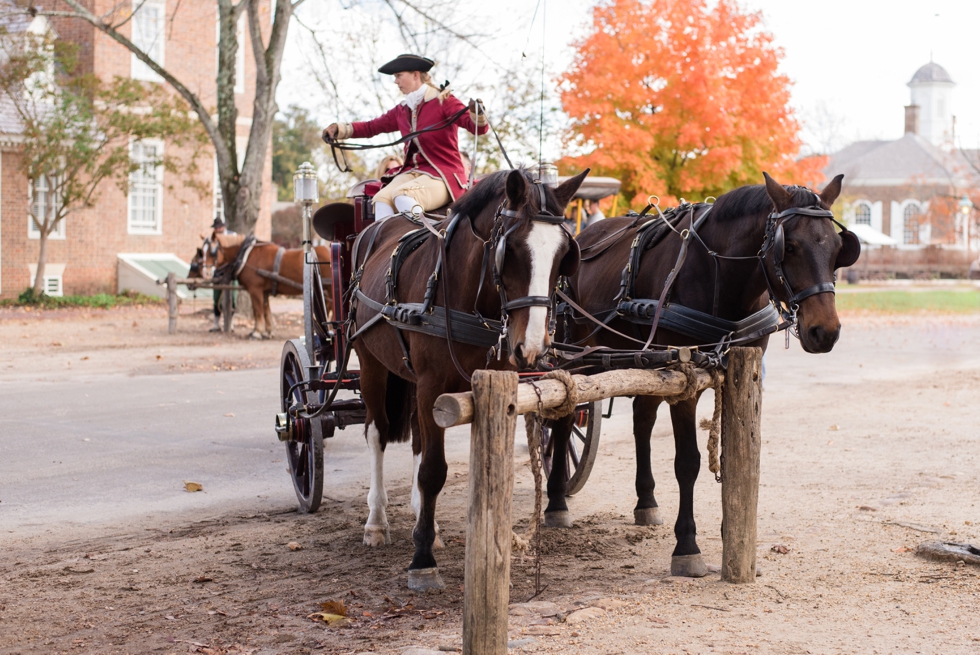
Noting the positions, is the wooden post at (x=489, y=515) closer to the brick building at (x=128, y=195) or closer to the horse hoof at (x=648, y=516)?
the horse hoof at (x=648, y=516)

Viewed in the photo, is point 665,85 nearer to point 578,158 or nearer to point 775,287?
point 578,158

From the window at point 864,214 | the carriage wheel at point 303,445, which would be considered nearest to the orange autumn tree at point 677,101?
the carriage wheel at point 303,445

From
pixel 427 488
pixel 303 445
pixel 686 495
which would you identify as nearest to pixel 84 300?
pixel 303 445

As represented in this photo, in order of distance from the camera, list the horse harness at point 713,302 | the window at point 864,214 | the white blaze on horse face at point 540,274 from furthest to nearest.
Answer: the window at point 864,214 < the horse harness at point 713,302 < the white blaze on horse face at point 540,274

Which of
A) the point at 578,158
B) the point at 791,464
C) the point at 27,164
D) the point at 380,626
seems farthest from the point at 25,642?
the point at 27,164

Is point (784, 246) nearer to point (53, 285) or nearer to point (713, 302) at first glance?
point (713, 302)

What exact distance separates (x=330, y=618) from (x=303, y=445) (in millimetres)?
2565

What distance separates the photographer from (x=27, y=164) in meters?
24.8

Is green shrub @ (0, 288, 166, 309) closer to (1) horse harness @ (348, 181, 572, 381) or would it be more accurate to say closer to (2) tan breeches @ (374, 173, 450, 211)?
(2) tan breeches @ (374, 173, 450, 211)

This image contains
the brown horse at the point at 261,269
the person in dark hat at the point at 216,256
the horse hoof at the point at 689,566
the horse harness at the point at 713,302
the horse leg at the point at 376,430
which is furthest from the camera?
the person in dark hat at the point at 216,256

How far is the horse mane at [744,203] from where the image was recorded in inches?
220

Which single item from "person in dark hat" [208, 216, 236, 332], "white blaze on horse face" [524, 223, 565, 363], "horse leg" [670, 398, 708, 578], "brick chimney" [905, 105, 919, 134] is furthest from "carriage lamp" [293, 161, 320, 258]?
"brick chimney" [905, 105, 919, 134]

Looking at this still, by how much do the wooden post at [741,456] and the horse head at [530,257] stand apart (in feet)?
4.51

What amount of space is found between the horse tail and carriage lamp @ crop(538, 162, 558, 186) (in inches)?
86.6
